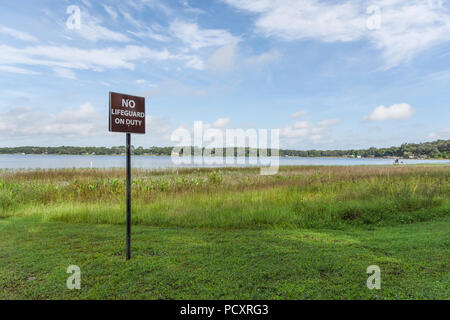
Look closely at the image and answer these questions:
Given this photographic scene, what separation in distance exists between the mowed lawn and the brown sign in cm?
203

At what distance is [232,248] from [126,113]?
2.82 metres

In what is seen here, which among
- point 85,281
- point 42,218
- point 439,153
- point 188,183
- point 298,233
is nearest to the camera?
point 85,281

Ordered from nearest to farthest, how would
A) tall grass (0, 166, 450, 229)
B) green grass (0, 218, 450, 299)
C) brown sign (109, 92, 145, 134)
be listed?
green grass (0, 218, 450, 299)
brown sign (109, 92, 145, 134)
tall grass (0, 166, 450, 229)

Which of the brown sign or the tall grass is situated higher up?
the brown sign

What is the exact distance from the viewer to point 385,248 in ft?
15.2

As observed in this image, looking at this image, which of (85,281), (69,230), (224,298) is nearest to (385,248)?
(224,298)

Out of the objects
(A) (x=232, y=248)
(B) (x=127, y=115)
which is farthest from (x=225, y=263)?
(B) (x=127, y=115)

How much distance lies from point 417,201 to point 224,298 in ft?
27.5

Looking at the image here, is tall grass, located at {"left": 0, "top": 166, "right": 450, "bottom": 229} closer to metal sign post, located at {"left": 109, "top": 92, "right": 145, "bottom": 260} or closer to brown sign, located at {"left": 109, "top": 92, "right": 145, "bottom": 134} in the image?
metal sign post, located at {"left": 109, "top": 92, "right": 145, "bottom": 260}

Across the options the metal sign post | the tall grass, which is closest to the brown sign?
the metal sign post

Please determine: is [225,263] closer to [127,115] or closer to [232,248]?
[232,248]

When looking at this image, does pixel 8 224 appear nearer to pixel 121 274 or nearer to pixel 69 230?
pixel 69 230

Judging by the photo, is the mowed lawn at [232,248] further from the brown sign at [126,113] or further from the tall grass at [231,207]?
the brown sign at [126,113]

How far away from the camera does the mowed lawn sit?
3.23 m
